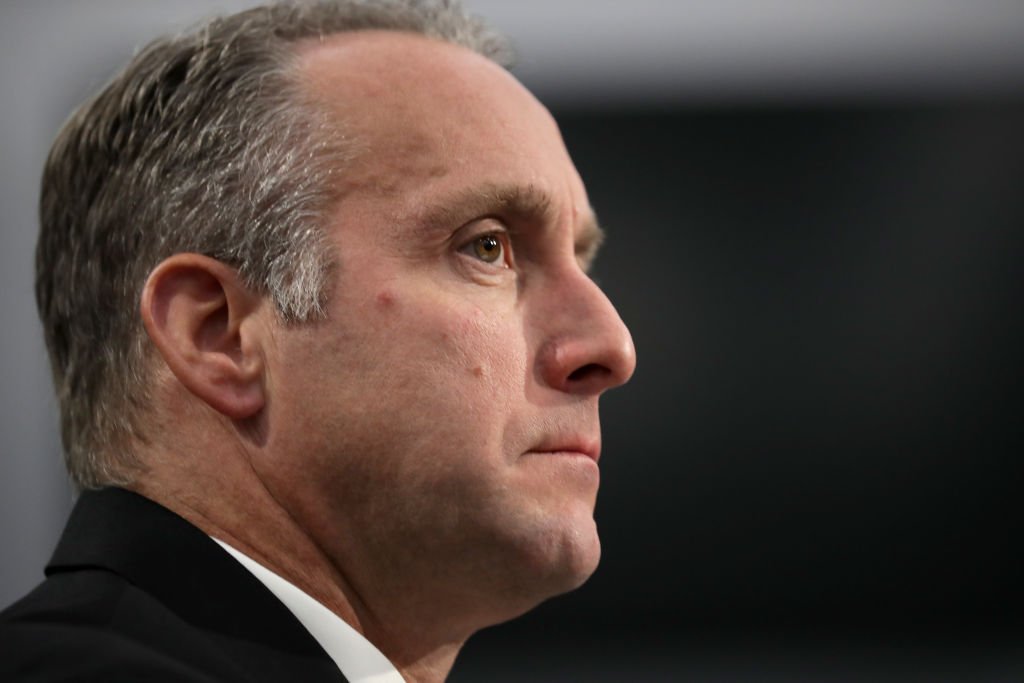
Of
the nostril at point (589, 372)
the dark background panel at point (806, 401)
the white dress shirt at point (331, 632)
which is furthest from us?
the dark background panel at point (806, 401)

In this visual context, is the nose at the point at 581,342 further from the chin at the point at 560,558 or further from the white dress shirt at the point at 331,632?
the white dress shirt at the point at 331,632

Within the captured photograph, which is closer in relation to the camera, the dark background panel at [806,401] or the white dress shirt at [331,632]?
the white dress shirt at [331,632]

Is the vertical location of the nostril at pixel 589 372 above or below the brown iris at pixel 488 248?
below

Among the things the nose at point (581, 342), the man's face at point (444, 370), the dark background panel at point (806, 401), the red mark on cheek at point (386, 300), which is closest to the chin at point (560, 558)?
the man's face at point (444, 370)

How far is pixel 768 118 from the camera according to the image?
3.01 metres

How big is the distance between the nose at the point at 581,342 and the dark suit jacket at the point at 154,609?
437mm

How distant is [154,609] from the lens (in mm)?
1165

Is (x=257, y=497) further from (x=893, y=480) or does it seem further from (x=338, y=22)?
(x=893, y=480)

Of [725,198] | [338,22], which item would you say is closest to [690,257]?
[725,198]

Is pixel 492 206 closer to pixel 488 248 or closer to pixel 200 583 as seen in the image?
pixel 488 248

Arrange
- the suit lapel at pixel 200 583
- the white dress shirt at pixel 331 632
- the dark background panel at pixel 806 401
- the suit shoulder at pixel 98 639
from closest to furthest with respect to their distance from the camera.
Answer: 1. the suit shoulder at pixel 98 639
2. the suit lapel at pixel 200 583
3. the white dress shirt at pixel 331 632
4. the dark background panel at pixel 806 401

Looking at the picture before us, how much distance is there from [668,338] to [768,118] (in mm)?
677

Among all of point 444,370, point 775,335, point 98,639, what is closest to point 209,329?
point 444,370

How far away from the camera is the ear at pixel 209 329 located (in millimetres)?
1343
